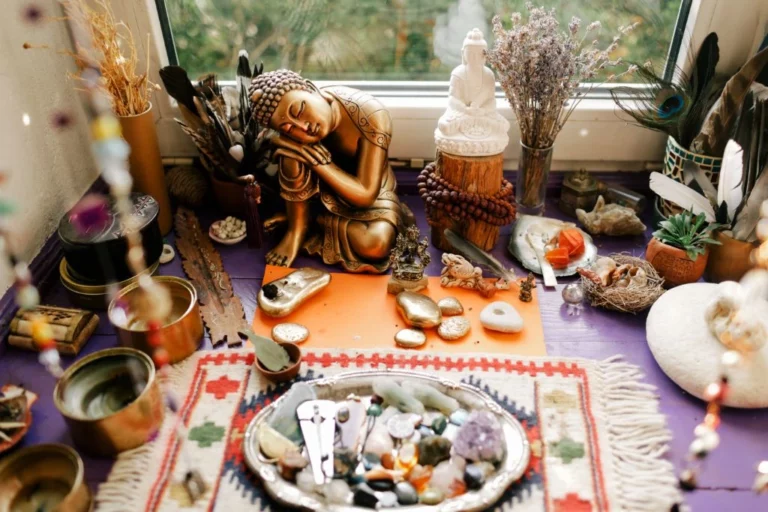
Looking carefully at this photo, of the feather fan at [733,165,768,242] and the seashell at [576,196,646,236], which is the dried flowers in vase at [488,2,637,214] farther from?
the feather fan at [733,165,768,242]

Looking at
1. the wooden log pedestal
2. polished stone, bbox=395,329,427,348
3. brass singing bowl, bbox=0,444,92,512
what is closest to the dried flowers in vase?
the wooden log pedestal

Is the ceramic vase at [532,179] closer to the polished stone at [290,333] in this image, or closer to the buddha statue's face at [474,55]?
the buddha statue's face at [474,55]

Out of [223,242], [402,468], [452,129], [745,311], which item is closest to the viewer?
[402,468]

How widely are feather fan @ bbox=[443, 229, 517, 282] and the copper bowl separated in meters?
0.64

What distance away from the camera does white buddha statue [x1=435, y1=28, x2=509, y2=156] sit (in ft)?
5.07

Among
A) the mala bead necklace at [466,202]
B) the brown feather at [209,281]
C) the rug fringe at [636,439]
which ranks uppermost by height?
the mala bead necklace at [466,202]

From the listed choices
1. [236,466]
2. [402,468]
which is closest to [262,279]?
[236,466]

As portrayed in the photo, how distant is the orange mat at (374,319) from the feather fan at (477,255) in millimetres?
54

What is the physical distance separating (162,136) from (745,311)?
1.53m

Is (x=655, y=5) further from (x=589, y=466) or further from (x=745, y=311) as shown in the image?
(x=589, y=466)

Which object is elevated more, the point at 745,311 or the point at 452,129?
the point at 452,129

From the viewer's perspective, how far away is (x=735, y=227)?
1.49 m

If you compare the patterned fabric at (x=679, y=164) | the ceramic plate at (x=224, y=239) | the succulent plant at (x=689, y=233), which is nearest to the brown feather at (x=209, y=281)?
the ceramic plate at (x=224, y=239)

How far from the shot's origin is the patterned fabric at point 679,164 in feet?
5.31
